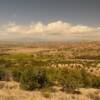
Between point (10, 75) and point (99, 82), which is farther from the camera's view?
point (10, 75)

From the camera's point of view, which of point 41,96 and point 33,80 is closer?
point 41,96

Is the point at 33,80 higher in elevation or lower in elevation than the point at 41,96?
lower

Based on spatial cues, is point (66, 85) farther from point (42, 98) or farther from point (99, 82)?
point (99, 82)

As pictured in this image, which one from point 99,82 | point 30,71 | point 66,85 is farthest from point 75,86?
point 99,82

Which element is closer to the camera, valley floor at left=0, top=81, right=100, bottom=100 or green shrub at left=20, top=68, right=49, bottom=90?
valley floor at left=0, top=81, right=100, bottom=100

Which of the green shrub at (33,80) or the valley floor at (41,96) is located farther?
the green shrub at (33,80)

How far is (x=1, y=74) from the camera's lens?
88.8ft

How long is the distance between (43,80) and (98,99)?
7408 millimetres

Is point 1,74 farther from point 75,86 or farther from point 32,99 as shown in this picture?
point 32,99

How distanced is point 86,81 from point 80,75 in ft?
9.68

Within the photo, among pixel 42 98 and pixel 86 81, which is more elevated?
pixel 42 98

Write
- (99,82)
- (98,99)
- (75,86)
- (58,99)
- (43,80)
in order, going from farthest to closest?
(99,82)
(43,80)
(75,86)
(98,99)
(58,99)

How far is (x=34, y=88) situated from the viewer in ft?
59.0

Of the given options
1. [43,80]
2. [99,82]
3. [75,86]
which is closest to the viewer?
[75,86]
